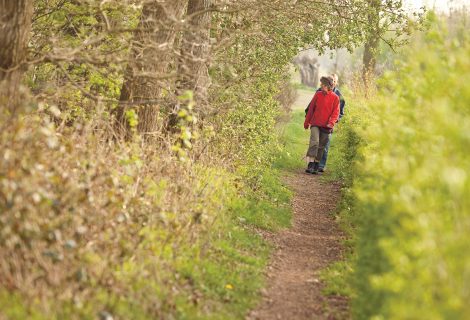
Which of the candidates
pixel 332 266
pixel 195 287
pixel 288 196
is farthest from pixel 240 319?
pixel 288 196

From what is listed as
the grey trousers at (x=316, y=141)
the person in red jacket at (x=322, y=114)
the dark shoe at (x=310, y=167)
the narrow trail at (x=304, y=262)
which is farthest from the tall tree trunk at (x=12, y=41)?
the dark shoe at (x=310, y=167)

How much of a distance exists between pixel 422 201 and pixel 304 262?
489 cm

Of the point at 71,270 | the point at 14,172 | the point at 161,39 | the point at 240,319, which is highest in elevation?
the point at 161,39

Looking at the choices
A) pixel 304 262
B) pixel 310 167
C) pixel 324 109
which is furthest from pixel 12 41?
pixel 310 167

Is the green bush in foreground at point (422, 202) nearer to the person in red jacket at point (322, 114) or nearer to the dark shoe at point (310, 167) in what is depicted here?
the person in red jacket at point (322, 114)

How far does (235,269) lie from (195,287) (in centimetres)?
102

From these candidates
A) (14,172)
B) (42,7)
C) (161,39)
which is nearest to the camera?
(14,172)

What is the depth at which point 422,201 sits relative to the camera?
4.40 meters

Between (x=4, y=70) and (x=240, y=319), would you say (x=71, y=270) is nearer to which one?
(x=240, y=319)

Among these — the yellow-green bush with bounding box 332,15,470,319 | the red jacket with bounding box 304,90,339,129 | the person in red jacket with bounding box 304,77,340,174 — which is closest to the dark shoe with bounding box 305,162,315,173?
the person in red jacket with bounding box 304,77,340,174

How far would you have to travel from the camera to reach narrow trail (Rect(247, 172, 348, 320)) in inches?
284

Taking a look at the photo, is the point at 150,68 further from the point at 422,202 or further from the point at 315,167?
the point at 315,167

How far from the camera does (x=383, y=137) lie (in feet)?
20.2

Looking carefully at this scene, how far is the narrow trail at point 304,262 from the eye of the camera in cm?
721
